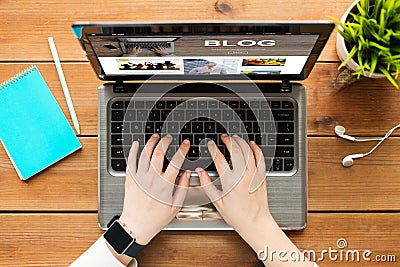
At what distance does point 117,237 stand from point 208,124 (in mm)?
226

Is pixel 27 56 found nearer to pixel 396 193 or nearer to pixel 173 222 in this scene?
pixel 173 222

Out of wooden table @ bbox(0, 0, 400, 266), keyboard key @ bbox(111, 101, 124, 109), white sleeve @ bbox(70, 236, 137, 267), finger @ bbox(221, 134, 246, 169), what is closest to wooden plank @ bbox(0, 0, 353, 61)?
wooden table @ bbox(0, 0, 400, 266)

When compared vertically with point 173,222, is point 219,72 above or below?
above

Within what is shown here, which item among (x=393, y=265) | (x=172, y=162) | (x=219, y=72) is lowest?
(x=393, y=265)

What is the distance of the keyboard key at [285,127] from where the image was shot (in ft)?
2.82

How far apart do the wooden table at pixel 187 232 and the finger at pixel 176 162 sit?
10 cm

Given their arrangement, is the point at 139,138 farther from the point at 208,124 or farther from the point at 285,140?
the point at 285,140

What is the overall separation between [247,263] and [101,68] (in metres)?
0.39

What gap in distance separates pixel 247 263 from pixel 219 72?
313 mm

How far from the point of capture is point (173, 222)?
87 cm

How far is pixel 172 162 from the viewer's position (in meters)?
0.86

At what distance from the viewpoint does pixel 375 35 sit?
2.50 feet

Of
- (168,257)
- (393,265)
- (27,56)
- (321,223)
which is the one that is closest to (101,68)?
(27,56)

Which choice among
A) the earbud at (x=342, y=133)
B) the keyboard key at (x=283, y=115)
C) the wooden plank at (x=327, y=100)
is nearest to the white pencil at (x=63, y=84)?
the wooden plank at (x=327, y=100)
